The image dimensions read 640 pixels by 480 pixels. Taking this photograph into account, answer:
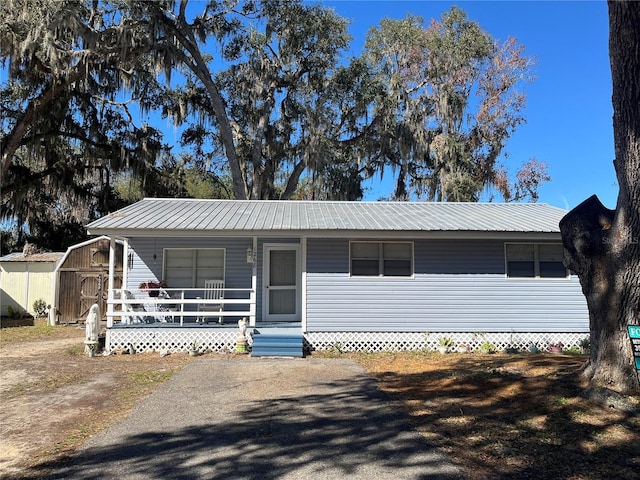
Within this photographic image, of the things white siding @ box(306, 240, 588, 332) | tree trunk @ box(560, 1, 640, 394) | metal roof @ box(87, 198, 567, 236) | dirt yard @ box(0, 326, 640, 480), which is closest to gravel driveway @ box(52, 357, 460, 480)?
dirt yard @ box(0, 326, 640, 480)

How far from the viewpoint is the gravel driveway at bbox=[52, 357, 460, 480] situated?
13.2 ft

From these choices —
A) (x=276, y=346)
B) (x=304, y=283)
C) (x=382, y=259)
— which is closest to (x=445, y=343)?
(x=382, y=259)

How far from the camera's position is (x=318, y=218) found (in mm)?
11766

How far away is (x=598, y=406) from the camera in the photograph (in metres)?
5.55

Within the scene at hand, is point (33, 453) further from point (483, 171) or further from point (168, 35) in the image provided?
point (483, 171)

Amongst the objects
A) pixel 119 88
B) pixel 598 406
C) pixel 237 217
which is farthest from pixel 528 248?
pixel 119 88

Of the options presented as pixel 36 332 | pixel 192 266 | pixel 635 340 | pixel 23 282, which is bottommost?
pixel 36 332

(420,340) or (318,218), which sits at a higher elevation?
(318,218)

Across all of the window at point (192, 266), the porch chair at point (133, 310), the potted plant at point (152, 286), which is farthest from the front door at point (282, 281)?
the porch chair at point (133, 310)

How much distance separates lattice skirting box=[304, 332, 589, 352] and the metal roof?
248 centimetres

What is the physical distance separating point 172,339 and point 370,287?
4743 millimetres

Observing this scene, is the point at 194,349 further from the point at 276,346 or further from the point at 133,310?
the point at 133,310

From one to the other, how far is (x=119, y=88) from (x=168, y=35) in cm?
309

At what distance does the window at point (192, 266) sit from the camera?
11922mm
